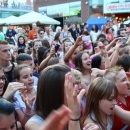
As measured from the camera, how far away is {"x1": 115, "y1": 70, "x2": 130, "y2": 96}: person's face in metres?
2.33

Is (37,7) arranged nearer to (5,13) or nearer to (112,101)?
(5,13)

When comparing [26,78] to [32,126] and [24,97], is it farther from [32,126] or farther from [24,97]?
[32,126]

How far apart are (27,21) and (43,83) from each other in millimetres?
12872

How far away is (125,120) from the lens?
205 cm

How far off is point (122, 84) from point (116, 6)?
2037cm

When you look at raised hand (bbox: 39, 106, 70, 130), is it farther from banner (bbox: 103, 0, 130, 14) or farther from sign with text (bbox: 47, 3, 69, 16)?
sign with text (bbox: 47, 3, 69, 16)

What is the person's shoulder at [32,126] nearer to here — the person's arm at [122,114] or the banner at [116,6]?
the person's arm at [122,114]

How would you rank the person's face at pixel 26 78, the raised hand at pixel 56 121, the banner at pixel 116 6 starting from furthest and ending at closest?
the banner at pixel 116 6, the person's face at pixel 26 78, the raised hand at pixel 56 121

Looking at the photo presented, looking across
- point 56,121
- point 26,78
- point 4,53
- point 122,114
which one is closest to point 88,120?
point 122,114

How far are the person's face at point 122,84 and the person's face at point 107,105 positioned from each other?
1.29ft

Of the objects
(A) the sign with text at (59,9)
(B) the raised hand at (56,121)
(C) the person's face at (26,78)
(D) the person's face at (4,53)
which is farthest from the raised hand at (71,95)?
(A) the sign with text at (59,9)

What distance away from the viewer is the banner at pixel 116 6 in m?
20.9

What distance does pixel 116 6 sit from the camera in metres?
21.5

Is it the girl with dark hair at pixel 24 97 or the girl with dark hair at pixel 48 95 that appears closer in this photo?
the girl with dark hair at pixel 48 95
